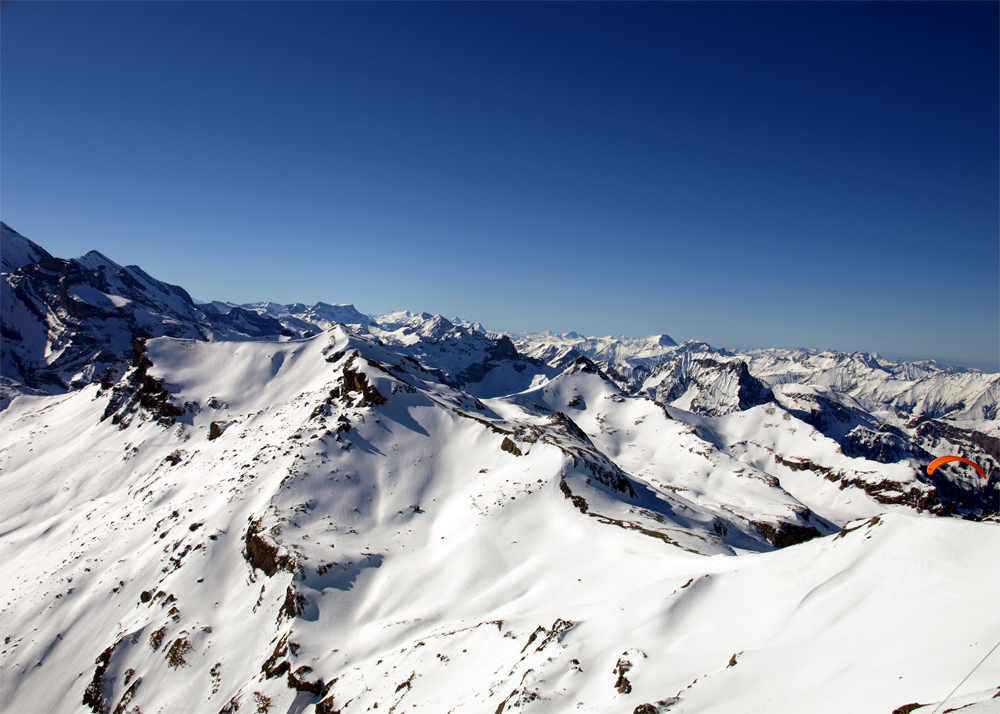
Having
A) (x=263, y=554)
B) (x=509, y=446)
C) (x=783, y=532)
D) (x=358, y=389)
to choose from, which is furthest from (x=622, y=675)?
(x=783, y=532)

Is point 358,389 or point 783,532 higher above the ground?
point 358,389

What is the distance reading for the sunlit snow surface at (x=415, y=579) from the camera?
51.5 ft

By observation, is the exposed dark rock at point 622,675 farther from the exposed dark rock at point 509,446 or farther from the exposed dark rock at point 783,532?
the exposed dark rock at point 783,532

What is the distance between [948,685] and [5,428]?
14631 centimetres

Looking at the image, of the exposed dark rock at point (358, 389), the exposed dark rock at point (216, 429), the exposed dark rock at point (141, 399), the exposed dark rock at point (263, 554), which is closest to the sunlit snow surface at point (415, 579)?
the exposed dark rock at point (263, 554)

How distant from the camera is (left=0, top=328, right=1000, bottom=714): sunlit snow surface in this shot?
15.7 m

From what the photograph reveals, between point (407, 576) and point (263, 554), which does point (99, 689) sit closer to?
point (263, 554)

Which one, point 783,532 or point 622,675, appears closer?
point 622,675

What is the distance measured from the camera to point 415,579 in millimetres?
37031

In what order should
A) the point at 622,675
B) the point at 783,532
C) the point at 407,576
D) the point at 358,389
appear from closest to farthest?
the point at 622,675
the point at 407,576
the point at 358,389
the point at 783,532

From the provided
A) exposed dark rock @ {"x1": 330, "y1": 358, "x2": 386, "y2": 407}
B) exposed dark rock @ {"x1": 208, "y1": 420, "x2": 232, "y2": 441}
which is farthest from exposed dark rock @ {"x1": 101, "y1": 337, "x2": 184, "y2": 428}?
exposed dark rock @ {"x1": 330, "y1": 358, "x2": 386, "y2": 407}

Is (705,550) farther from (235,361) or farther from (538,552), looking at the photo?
(235,361)

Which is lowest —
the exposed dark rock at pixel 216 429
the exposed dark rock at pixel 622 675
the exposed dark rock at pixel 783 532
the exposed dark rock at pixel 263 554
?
the exposed dark rock at pixel 783 532

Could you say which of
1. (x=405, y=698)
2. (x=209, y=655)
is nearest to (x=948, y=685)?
(x=405, y=698)
